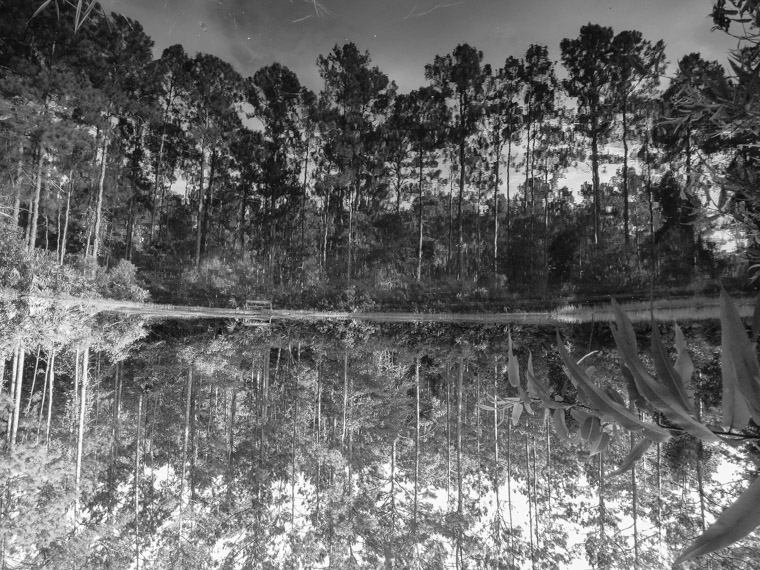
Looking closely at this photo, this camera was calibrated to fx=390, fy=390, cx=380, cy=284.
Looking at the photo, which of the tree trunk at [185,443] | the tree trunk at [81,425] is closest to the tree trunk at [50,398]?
the tree trunk at [81,425]

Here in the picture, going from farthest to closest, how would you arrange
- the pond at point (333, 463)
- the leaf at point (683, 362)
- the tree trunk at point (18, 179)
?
the tree trunk at point (18, 179) → the pond at point (333, 463) → the leaf at point (683, 362)

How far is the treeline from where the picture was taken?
42.8ft

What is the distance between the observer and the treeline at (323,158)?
13039 mm

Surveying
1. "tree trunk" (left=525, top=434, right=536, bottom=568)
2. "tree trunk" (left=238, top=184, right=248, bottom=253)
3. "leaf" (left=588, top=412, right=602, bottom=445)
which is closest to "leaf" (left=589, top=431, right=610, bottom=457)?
"leaf" (left=588, top=412, right=602, bottom=445)

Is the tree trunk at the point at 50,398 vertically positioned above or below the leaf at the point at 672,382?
below

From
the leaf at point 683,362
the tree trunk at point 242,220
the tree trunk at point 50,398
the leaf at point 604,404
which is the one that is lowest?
the tree trunk at point 50,398

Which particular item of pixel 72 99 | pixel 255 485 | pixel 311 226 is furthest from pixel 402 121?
pixel 255 485

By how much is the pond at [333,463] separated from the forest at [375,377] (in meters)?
0.03

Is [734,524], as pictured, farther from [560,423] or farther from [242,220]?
[242,220]

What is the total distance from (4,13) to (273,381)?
13.8 metres

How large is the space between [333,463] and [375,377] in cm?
212

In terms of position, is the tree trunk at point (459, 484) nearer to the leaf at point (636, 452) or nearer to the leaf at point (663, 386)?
the leaf at point (636, 452)

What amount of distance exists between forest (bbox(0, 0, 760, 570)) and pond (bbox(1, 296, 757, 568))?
0.03 meters

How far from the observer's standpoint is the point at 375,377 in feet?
21.8
